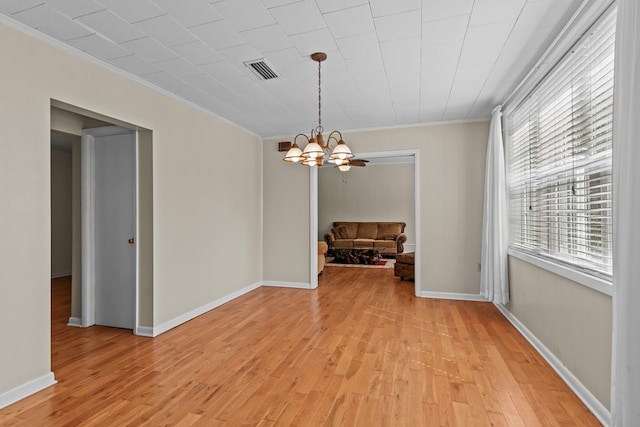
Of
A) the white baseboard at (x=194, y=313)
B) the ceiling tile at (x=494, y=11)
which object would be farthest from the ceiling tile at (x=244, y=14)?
the white baseboard at (x=194, y=313)

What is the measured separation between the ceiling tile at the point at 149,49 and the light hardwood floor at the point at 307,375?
263 centimetres

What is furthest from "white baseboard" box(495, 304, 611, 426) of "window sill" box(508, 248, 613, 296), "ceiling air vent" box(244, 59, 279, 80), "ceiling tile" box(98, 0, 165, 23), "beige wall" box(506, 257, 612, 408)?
"ceiling tile" box(98, 0, 165, 23)

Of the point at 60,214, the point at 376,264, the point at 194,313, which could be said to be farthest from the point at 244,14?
the point at 60,214

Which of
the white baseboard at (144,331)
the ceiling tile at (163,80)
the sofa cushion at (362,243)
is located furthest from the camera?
the sofa cushion at (362,243)

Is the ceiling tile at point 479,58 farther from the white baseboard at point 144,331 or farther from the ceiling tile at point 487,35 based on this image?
the white baseboard at point 144,331

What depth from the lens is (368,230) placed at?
996 centimetres

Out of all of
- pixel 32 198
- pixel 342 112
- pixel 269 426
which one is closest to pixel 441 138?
pixel 342 112

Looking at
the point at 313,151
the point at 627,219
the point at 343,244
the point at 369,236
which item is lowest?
the point at 343,244

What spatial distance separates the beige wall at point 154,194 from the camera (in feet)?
7.73

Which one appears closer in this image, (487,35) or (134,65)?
(487,35)

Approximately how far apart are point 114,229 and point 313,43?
116 inches

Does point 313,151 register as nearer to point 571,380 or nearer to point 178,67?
point 178,67

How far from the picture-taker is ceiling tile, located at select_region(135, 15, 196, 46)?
241 centimetres

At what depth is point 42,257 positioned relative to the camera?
2.57m
